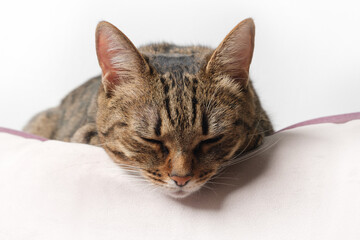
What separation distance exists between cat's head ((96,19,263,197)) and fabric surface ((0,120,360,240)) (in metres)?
0.07

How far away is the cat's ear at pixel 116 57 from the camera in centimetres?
134

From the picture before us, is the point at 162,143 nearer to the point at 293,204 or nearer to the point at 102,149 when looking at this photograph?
the point at 102,149

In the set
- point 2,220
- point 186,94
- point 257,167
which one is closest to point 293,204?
point 257,167

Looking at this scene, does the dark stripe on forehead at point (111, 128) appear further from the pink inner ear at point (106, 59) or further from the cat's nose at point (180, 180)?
the cat's nose at point (180, 180)

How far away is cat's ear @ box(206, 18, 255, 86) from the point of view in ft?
4.40

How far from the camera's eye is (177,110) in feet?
4.27

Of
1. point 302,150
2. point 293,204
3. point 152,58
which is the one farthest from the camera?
point 152,58

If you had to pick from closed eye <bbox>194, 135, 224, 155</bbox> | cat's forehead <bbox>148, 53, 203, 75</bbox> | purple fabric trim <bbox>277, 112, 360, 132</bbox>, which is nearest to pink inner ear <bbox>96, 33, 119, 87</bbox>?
cat's forehead <bbox>148, 53, 203, 75</bbox>

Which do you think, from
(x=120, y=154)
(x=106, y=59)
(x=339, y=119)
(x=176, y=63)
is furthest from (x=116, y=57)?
(x=339, y=119)

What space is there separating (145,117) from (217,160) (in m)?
0.27

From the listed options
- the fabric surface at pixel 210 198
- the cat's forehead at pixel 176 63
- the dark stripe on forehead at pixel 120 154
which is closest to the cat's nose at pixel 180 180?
the fabric surface at pixel 210 198

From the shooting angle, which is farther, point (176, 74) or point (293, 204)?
point (176, 74)

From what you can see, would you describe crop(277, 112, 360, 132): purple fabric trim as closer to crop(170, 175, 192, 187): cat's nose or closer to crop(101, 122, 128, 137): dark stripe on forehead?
crop(170, 175, 192, 187): cat's nose

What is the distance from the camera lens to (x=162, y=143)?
1.32 m
